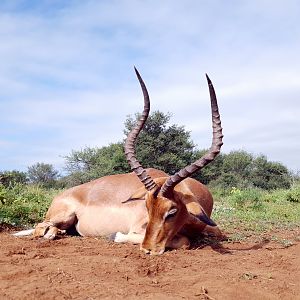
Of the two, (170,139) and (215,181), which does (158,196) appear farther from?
(215,181)

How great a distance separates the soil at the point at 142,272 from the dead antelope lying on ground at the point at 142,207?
294 millimetres

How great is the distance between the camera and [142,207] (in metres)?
7.32

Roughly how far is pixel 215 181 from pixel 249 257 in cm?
2986

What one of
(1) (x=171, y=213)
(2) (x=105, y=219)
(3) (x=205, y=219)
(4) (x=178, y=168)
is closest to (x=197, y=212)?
(3) (x=205, y=219)

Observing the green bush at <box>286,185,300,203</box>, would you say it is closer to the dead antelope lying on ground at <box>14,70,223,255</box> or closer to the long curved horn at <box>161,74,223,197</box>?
the dead antelope lying on ground at <box>14,70,223,255</box>

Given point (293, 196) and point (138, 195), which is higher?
point (138, 195)

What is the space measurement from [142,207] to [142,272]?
242cm

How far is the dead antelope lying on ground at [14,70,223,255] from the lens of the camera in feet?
20.1

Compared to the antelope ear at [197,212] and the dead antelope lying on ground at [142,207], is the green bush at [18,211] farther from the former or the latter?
the antelope ear at [197,212]

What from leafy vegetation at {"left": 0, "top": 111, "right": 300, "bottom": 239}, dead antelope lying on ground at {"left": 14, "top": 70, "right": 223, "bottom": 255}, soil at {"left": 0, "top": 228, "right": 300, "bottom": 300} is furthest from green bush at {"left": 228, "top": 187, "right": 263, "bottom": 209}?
soil at {"left": 0, "top": 228, "right": 300, "bottom": 300}

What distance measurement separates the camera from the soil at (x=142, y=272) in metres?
4.25

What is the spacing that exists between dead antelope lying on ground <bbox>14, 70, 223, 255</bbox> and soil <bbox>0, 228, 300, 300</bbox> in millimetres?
294

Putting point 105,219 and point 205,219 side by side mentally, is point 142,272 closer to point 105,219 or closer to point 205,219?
point 205,219

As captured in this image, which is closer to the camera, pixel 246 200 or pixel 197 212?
pixel 197 212
